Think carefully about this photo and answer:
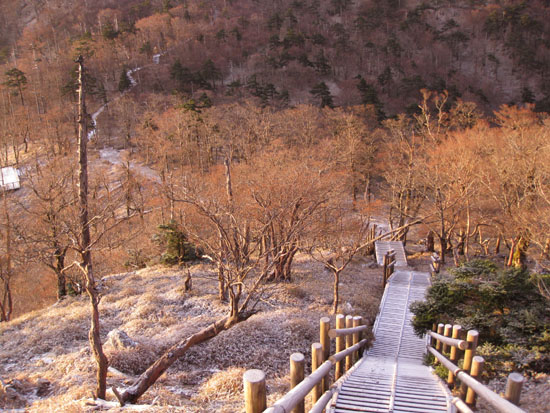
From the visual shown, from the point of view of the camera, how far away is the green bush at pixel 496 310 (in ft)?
25.7

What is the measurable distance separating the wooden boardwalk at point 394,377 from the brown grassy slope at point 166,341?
199 cm

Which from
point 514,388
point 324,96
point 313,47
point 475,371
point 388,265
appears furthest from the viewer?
point 313,47

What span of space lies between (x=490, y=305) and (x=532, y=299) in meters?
0.93

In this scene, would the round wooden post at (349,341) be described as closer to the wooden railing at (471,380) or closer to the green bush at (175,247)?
the wooden railing at (471,380)

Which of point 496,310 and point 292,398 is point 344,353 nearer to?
point 292,398

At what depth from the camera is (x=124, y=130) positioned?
46.8 m

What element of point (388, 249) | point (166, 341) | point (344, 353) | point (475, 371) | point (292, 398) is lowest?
point (166, 341)

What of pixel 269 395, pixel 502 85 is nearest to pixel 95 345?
pixel 269 395

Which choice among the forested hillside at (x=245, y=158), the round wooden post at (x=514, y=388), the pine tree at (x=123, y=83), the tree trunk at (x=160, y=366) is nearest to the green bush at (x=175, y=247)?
the forested hillside at (x=245, y=158)

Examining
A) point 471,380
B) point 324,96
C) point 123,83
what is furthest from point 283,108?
point 471,380

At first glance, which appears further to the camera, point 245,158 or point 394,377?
point 245,158

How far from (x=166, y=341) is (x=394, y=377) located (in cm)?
678

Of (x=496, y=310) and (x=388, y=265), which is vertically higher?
(x=496, y=310)

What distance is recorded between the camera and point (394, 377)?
6.85 m
